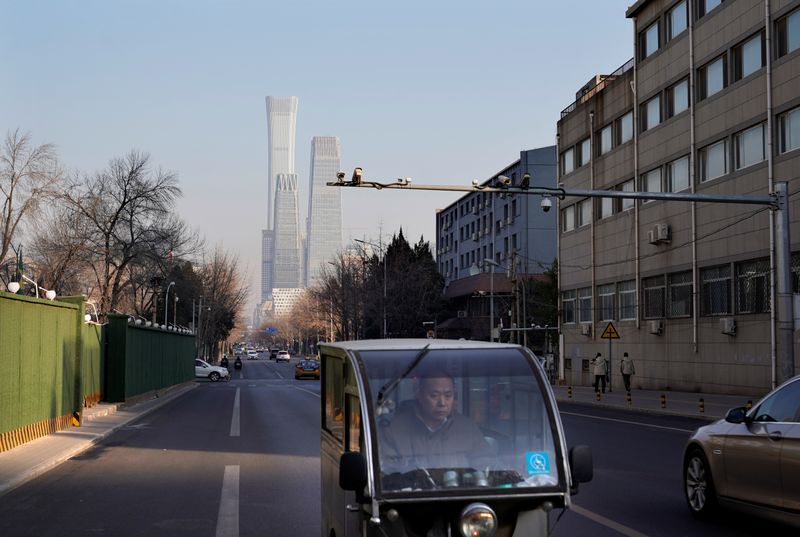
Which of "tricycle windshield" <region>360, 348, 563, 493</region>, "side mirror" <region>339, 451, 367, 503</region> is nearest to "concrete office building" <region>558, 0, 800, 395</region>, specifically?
"tricycle windshield" <region>360, 348, 563, 493</region>

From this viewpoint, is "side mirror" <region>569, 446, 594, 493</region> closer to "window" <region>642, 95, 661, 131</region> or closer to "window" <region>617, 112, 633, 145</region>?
"window" <region>642, 95, 661, 131</region>

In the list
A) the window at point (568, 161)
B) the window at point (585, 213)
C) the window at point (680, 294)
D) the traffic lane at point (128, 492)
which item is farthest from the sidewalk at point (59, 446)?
the window at point (568, 161)

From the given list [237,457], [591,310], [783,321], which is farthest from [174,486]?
[591,310]

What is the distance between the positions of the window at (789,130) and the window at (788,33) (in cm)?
213

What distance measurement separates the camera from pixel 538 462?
18.4 ft

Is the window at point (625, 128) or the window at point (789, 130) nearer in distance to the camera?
the window at point (789, 130)

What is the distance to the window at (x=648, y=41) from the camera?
44.0 metres

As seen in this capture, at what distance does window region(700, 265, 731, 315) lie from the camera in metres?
37.3

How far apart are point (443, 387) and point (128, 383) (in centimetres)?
2764

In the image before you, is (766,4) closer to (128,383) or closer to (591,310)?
(591,310)

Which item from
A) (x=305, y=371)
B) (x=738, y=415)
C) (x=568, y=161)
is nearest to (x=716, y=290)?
(x=568, y=161)

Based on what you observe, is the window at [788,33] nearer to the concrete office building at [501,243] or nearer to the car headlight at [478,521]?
the car headlight at [478,521]

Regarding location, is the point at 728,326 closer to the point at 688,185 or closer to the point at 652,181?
the point at 688,185

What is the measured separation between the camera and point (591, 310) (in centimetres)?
5169
